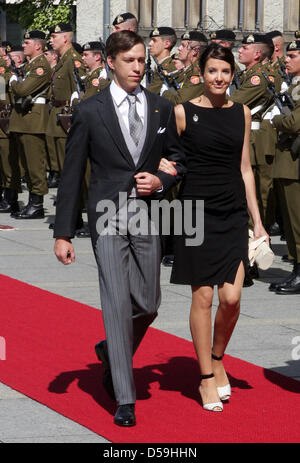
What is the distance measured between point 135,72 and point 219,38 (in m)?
6.97

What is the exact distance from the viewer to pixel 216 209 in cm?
648

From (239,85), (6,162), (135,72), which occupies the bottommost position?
(6,162)

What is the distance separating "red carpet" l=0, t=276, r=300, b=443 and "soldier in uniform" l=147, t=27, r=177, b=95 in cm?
479

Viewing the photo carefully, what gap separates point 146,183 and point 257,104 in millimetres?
6141

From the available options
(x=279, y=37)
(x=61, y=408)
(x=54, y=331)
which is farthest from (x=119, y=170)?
(x=279, y=37)

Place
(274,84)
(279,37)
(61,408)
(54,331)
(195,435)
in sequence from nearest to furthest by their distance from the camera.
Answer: (195,435)
(61,408)
(54,331)
(274,84)
(279,37)

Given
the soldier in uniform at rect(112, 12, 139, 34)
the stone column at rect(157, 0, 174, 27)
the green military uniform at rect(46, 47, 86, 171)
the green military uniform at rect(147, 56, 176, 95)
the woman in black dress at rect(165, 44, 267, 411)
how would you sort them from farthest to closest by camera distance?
the stone column at rect(157, 0, 174, 27) < the green military uniform at rect(46, 47, 86, 171) < the soldier in uniform at rect(112, 12, 139, 34) < the green military uniform at rect(147, 56, 176, 95) < the woman in black dress at rect(165, 44, 267, 411)

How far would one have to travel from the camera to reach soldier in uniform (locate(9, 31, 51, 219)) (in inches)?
578

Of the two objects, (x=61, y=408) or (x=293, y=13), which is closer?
(x=61, y=408)

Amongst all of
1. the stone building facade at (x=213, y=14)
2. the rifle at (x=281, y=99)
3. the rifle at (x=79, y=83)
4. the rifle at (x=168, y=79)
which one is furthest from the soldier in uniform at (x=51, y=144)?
the stone building facade at (x=213, y=14)

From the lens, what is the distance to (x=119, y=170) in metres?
6.08

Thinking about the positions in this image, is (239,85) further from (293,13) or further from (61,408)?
(293,13)

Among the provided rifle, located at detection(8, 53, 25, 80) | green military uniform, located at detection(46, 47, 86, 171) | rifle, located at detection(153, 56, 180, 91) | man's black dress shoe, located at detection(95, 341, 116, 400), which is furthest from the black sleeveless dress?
rifle, located at detection(8, 53, 25, 80)

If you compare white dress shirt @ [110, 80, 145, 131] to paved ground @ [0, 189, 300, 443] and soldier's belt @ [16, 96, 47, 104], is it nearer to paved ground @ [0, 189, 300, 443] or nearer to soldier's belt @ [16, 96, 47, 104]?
paved ground @ [0, 189, 300, 443]
